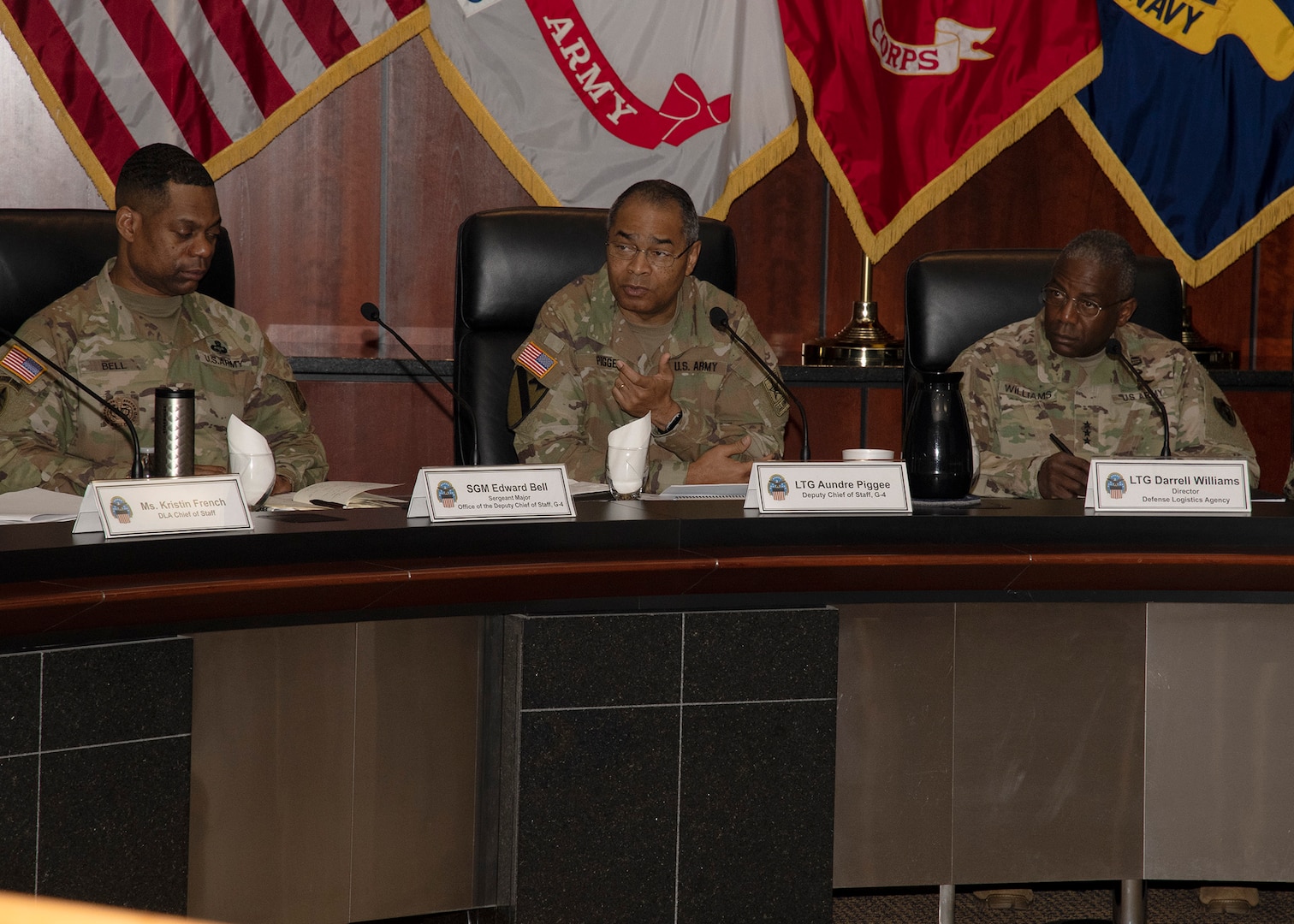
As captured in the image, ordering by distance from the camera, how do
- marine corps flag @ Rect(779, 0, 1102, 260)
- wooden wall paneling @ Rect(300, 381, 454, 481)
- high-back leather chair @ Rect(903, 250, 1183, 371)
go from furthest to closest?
marine corps flag @ Rect(779, 0, 1102, 260) → wooden wall paneling @ Rect(300, 381, 454, 481) → high-back leather chair @ Rect(903, 250, 1183, 371)

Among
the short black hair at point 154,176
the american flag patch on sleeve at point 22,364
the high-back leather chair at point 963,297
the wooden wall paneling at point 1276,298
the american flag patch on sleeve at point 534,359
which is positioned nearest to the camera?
the american flag patch on sleeve at point 22,364

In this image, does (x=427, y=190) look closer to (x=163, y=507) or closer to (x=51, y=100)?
(x=51, y=100)

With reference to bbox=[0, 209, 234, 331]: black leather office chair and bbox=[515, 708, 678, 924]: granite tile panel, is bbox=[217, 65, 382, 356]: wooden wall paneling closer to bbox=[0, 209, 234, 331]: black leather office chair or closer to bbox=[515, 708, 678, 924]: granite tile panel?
bbox=[0, 209, 234, 331]: black leather office chair

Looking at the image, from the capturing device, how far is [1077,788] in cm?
183

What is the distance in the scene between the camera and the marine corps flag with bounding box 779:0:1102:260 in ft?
12.3

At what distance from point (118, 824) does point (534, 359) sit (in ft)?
4.11

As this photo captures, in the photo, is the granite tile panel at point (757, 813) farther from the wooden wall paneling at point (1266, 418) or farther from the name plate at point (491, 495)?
the wooden wall paneling at point (1266, 418)

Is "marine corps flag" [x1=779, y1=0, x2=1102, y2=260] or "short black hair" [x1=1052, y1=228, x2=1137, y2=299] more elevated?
"marine corps flag" [x1=779, y1=0, x2=1102, y2=260]

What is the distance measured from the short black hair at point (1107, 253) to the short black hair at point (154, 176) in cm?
159

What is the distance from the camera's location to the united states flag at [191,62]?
3.22m

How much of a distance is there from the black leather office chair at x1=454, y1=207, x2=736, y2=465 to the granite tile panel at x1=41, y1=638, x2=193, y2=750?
45.3 inches

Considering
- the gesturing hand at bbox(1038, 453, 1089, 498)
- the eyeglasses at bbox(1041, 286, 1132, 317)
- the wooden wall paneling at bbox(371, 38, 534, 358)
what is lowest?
the gesturing hand at bbox(1038, 453, 1089, 498)

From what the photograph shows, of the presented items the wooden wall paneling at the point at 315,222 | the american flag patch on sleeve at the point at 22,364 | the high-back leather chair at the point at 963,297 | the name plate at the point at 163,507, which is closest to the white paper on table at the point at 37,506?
the name plate at the point at 163,507

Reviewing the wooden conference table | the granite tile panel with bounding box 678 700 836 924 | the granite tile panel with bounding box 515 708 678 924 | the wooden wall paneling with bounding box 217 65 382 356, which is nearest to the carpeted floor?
the wooden conference table
